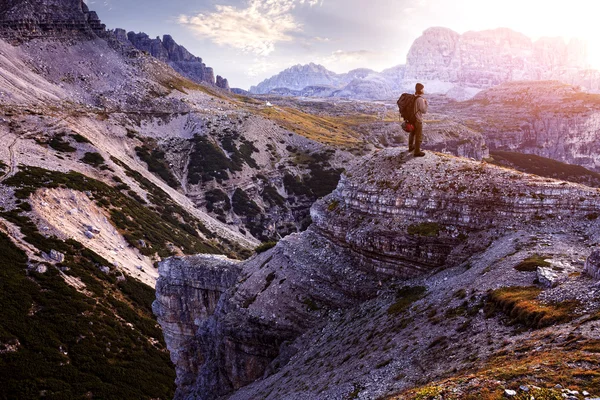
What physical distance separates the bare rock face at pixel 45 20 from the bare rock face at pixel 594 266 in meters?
209

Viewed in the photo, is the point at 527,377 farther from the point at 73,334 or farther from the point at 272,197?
the point at 272,197

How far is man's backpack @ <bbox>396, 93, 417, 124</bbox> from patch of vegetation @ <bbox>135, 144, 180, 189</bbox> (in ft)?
393

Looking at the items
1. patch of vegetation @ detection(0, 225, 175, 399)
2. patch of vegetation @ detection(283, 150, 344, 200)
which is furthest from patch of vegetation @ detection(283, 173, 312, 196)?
patch of vegetation @ detection(0, 225, 175, 399)

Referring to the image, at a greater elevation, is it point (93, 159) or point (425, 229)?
point (93, 159)

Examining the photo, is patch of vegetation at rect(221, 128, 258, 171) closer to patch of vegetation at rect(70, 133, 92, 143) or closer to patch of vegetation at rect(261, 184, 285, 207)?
patch of vegetation at rect(261, 184, 285, 207)

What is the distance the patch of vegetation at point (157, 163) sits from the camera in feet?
474

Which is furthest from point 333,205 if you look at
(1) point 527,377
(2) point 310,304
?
(1) point 527,377

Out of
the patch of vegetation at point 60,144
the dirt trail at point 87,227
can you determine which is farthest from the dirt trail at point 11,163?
the patch of vegetation at point 60,144

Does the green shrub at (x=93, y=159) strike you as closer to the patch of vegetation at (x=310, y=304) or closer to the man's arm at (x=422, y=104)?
the patch of vegetation at (x=310, y=304)

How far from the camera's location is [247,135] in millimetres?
185125

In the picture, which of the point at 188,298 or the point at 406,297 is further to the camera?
the point at 188,298

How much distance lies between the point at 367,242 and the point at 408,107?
13295mm

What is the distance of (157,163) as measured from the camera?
148 meters

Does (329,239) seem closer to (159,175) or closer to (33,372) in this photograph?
(33,372)
